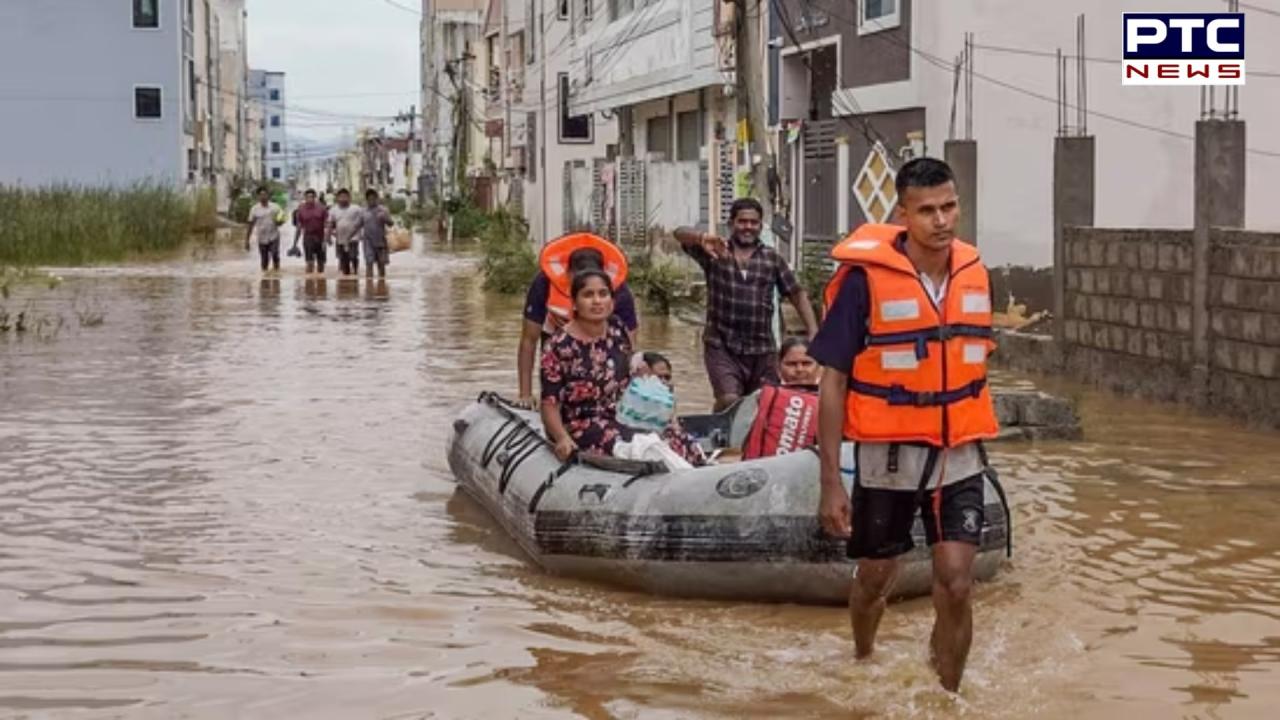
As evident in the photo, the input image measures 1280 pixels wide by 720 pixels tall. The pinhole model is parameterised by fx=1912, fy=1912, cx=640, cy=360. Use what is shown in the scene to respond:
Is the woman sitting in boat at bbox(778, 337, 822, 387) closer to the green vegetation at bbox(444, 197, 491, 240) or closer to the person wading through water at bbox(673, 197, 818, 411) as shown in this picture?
the person wading through water at bbox(673, 197, 818, 411)

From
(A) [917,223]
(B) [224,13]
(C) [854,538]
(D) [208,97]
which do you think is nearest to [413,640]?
(C) [854,538]

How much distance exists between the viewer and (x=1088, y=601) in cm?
822

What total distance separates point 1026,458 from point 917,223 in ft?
20.9

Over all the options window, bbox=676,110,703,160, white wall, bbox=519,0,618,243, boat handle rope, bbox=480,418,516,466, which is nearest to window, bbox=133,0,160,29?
white wall, bbox=519,0,618,243

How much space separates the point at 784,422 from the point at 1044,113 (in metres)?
13.1

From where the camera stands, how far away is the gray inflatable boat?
795 cm

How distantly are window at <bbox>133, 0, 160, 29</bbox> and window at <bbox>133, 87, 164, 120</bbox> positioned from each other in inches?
76.6

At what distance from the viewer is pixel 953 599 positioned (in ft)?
20.4

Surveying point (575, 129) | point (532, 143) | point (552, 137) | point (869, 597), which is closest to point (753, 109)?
point (869, 597)

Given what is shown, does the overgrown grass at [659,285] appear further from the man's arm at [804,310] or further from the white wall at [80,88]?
the white wall at [80,88]

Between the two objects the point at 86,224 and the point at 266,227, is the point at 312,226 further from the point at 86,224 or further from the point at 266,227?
the point at 86,224

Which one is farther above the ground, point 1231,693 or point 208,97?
point 208,97

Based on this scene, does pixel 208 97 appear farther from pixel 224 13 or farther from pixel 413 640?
pixel 413 640

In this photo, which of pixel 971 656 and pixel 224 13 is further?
pixel 224 13
